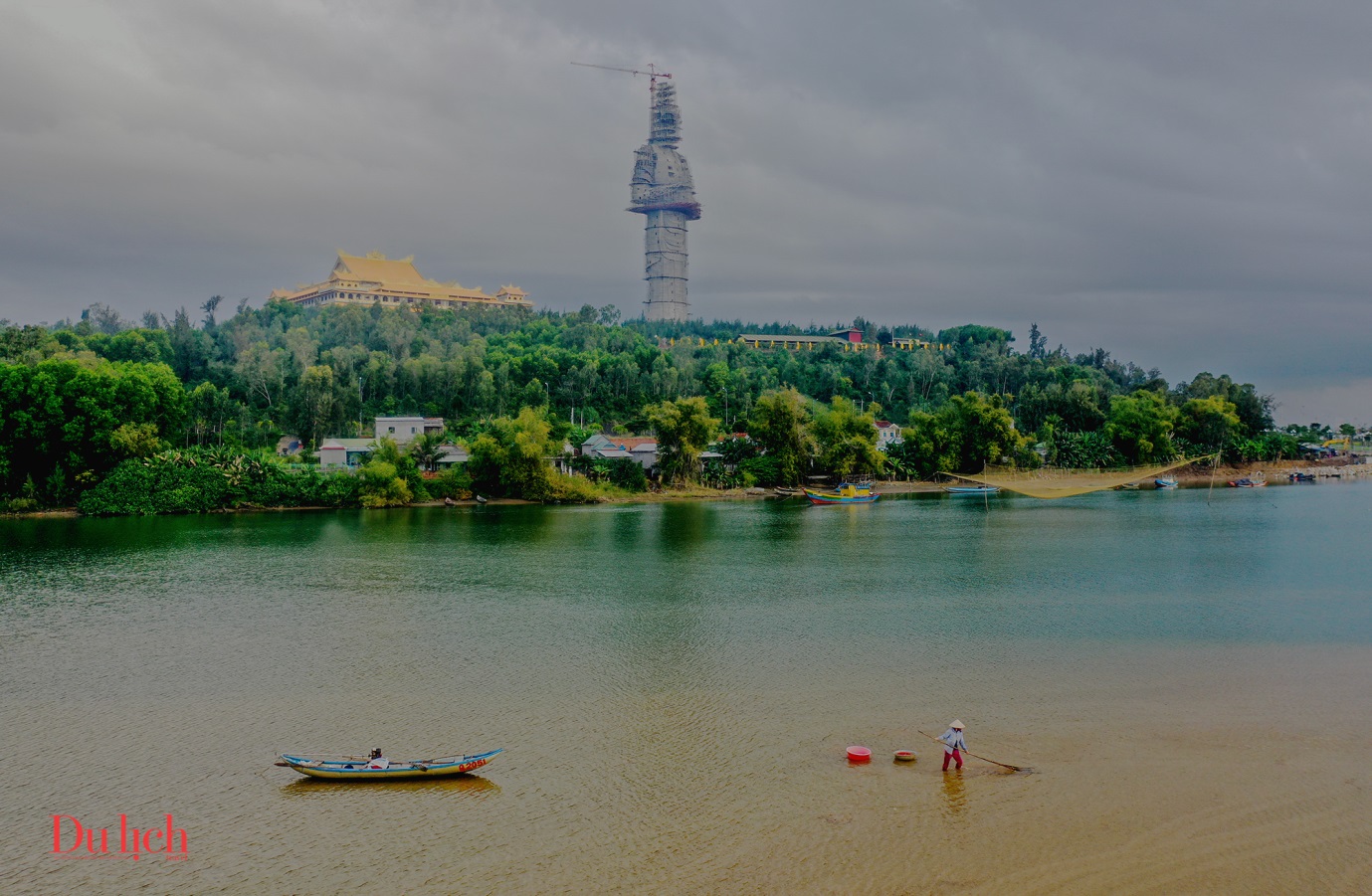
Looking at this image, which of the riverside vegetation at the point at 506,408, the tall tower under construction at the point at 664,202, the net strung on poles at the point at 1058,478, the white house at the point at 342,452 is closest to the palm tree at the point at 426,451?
the riverside vegetation at the point at 506,408

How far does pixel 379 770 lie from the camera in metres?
8.94

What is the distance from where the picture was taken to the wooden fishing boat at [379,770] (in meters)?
8.92

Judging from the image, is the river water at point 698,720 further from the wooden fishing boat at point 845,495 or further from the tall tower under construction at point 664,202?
the tall tower under construction at point 664,202

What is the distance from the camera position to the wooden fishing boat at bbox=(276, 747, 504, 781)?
892 cm

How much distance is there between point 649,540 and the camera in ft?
86.3

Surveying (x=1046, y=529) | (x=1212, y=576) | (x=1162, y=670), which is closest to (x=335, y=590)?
(x=1162, y=670)

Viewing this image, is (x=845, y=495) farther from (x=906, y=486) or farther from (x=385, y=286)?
(x=385, y=286)

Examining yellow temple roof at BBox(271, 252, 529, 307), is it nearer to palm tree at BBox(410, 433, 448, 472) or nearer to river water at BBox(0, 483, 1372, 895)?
palm tree at BBox(410, 433, 448, 472)

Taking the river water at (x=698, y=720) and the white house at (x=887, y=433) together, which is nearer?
the river water at (x=698, y=720)

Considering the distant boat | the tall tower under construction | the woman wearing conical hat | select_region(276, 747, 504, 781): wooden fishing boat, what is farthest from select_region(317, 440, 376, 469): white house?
the tall tower under construction

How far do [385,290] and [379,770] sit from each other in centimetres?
7258

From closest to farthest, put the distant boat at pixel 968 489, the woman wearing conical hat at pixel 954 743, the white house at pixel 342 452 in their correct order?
the woman wearing conical hat at pixel 954 743
the white house at pixel 342 452
the distant boat at pixel 968 489

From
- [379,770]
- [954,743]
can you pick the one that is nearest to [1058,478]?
[954,743]

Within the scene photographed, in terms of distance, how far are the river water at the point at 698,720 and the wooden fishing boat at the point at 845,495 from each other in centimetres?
1747
